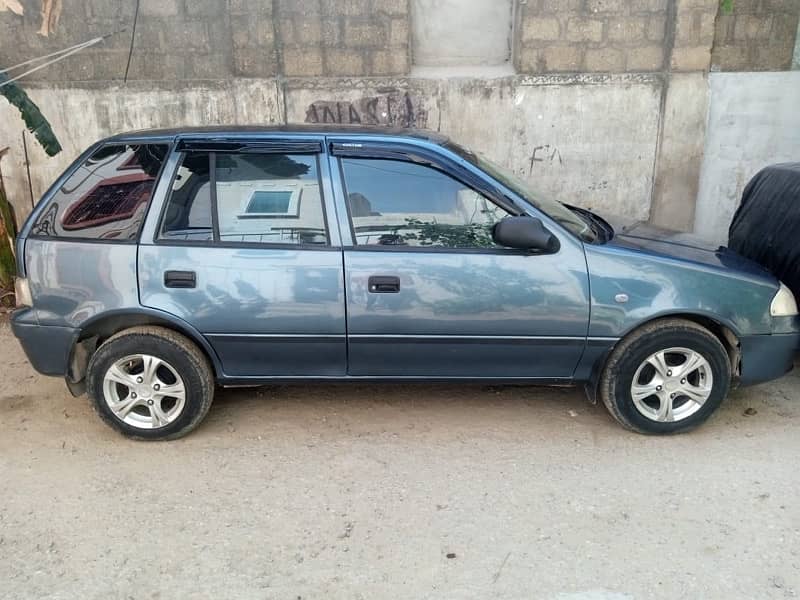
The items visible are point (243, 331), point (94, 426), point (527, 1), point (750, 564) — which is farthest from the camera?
point (527, 1)

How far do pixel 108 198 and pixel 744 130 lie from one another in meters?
6.26

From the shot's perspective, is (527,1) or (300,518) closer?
(300,518)

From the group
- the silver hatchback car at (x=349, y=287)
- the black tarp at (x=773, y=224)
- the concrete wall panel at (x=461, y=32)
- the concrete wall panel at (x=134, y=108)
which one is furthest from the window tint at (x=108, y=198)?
the concrete wall panel at (x=461, y=32)

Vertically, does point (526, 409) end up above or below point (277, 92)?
below

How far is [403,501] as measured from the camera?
11.1 feet

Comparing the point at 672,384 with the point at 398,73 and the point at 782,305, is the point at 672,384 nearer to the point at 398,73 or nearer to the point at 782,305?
the point at 782,305

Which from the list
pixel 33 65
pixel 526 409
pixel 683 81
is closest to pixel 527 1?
pixel 683 81

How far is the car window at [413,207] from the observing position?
12.2 feet

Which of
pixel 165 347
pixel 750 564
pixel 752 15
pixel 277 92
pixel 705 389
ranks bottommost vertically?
pixel 750 564

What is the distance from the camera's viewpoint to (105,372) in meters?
3.82

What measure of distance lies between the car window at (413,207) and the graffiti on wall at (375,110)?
3448 mm

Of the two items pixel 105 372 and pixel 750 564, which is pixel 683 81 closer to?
pixel 750 564

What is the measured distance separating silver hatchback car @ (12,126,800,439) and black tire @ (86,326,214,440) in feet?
0.04

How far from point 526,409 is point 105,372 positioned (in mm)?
2463
